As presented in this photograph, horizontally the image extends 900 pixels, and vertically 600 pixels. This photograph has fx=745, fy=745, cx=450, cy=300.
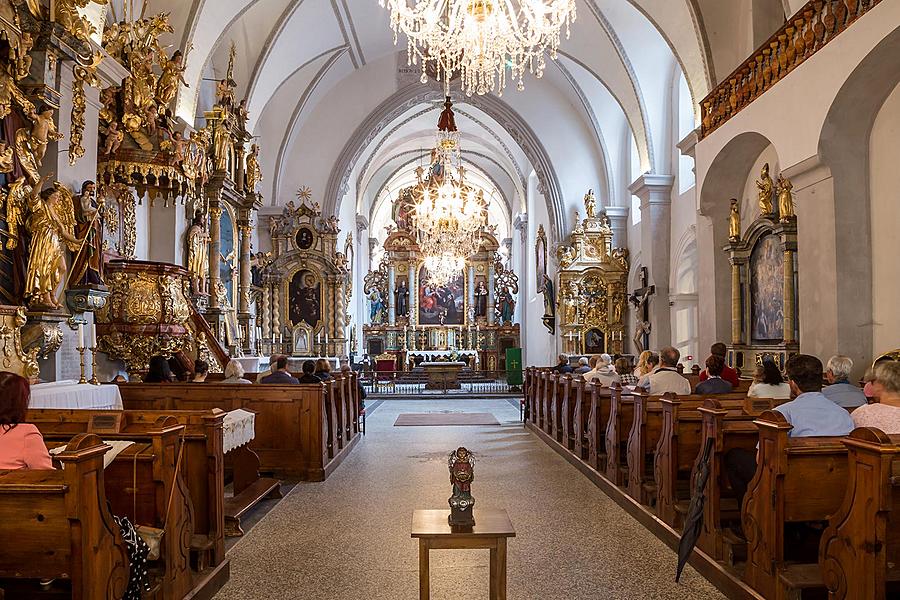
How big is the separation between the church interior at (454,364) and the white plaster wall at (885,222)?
30 millimetres

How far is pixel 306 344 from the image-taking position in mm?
19156

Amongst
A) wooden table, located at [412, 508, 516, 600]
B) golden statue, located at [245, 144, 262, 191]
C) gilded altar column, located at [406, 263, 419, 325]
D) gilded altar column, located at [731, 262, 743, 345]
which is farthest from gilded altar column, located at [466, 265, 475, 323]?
wooden table, located at [412, 508, 516, 600]

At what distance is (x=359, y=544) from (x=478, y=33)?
5220 mm

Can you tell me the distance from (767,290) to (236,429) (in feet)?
23.4

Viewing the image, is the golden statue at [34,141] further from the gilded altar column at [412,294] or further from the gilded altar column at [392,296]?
the gilded altar column at [412,294]

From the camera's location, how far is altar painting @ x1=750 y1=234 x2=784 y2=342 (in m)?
9.32

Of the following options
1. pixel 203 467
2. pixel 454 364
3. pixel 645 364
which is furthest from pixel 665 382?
pixel 454 364

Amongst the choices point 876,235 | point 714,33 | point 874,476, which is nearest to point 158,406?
point 874,476

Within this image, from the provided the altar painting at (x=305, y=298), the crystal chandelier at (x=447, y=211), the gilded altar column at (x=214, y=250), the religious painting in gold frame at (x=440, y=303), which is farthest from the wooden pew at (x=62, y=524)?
the religious painting in gold frame at (x=440, y=303)

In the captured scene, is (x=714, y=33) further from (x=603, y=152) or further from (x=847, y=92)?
(x=603, y=152)

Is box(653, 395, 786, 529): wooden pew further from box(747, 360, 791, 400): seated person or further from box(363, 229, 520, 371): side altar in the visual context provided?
box(363, 229, 520, 371): side altar

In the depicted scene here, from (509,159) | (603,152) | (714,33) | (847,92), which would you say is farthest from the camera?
(509,159)

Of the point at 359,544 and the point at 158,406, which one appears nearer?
the point at 359,544

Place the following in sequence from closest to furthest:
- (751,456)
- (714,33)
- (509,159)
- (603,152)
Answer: (751,456) → (714,33) → (603,152) → (509,159)
